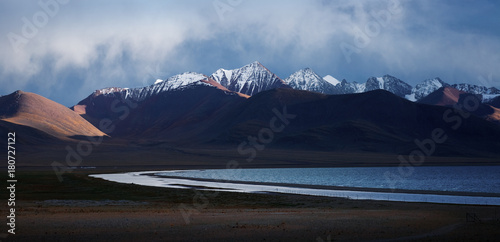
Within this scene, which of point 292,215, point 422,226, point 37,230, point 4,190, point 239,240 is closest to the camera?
point 239,240

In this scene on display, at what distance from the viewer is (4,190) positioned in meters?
61.3

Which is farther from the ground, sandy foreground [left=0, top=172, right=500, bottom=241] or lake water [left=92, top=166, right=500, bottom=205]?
sandy foreground [left=0, top=172, right=500, bottom=241]

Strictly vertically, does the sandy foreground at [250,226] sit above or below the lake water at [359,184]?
above

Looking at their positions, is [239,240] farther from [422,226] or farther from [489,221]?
[489,221]

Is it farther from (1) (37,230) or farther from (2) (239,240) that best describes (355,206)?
(1) (37,230)

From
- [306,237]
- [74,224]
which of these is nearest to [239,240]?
[306,237]

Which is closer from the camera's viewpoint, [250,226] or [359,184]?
[250,226]

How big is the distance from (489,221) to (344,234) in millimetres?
11782

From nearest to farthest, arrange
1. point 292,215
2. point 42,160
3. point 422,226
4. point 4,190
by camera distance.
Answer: point 422,226, point 292,215, point 4,190, point 42,160

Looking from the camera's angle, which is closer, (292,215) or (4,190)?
(292,215)

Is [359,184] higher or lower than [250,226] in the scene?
lower

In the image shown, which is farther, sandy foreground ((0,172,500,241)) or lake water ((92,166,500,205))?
lake water ((92,166,500,205))

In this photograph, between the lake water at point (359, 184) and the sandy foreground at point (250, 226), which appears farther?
the lake water at point (359, 184)

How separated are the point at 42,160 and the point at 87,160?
15.9 metres
